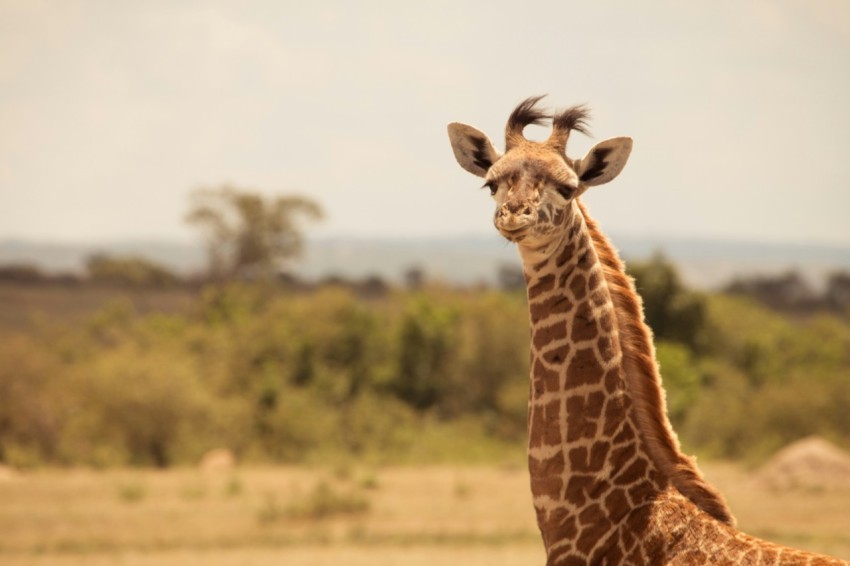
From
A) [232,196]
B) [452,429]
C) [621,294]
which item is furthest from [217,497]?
[232,196]

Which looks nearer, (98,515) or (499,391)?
(98,515)

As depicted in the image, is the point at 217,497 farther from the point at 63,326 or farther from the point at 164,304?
the point at 164,304

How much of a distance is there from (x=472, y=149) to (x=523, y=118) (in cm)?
35


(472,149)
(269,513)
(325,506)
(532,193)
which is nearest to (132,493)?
(269,513)

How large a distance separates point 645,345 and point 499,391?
1634 inches

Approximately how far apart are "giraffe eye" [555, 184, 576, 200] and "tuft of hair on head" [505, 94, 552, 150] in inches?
22.9

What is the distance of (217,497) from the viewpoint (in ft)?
107

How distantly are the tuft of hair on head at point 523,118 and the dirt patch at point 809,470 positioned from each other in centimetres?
2618

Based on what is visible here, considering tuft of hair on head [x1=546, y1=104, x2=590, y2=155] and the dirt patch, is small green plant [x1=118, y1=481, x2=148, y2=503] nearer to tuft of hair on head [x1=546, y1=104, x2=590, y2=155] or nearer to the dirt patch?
the dirt patch

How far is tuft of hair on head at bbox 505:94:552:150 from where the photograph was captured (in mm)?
7355

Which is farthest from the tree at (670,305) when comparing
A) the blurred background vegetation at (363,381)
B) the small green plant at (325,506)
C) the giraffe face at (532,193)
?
the giraffe face at (532,193)

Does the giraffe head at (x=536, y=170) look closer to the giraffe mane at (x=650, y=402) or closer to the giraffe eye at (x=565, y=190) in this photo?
the giraffe eye at (x=565, y=190)

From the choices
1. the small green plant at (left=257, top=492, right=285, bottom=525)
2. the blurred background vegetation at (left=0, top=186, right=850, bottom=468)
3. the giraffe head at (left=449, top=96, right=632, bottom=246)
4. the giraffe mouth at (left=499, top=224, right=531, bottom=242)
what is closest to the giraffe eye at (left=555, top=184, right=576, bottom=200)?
the giraffe head at (left=449, top=96, right=632, bottom=246)

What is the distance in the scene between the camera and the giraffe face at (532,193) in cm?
661
